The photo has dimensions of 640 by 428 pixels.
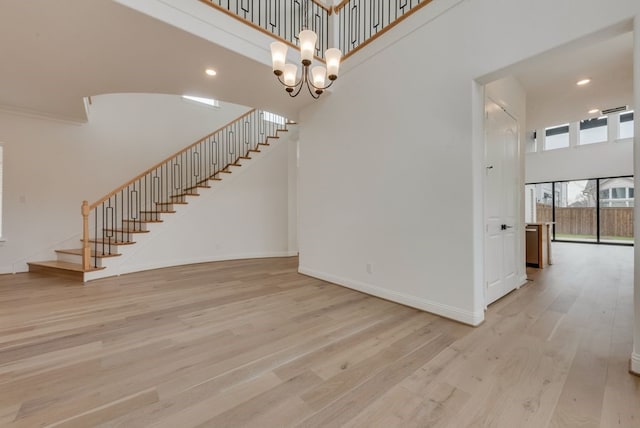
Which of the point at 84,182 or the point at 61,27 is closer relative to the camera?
the point at 61,27

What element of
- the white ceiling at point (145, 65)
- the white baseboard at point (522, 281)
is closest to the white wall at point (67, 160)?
the white ceiling at point (145, 65)

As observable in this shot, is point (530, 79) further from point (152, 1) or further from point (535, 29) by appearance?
point (152, 1)

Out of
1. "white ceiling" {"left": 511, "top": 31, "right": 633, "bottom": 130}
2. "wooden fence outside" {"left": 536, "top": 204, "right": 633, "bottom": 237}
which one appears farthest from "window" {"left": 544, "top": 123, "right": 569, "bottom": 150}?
"white ceiling" {"left": 511, "top": 31, "right": 633, "bottom": 130}

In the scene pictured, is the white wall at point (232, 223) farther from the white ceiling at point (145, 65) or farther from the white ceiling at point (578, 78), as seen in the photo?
the white ceiling at point (578, 78)

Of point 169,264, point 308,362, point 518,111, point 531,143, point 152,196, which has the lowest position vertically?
point 308,362

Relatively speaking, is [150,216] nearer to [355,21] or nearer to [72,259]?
[72,259]

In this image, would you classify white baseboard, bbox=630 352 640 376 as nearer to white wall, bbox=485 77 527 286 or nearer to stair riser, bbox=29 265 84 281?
white wall, bbox=485 77 527 286

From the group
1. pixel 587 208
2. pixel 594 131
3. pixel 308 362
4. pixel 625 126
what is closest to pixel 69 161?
pixel 308 362

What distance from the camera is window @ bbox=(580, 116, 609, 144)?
834 centimetres

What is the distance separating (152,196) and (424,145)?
614cm

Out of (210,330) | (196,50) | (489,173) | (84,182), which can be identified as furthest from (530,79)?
(84,182)

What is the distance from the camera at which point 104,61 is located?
3297 mm

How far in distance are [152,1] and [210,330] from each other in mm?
3205

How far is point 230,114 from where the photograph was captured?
25.0ft
